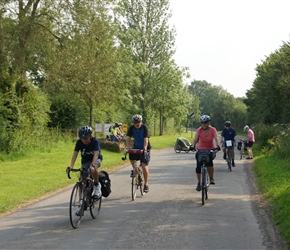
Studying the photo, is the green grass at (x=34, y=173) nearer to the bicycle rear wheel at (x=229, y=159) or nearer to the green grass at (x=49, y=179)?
the green grass at (x=49, y=179)

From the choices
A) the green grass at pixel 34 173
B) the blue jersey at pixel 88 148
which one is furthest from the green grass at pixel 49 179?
the blue jersey at pixel 88 148

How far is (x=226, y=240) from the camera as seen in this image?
24.3 ft

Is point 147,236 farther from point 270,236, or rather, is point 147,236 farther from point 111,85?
point 111,85

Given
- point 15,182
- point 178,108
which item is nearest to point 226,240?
point 15,182

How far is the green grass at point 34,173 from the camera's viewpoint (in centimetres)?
1194

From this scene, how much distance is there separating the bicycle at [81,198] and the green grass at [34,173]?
2.27m

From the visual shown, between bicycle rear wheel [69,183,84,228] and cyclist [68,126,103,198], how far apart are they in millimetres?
475

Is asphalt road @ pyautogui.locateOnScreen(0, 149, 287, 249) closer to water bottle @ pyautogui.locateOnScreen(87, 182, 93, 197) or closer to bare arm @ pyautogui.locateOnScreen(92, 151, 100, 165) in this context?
water bottle @ pyautogui.locateOnScreen(87, 182, 93, 197)

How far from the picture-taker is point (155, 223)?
28.4 ft

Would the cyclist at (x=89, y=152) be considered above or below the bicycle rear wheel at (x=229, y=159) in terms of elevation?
above

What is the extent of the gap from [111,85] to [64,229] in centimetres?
2193

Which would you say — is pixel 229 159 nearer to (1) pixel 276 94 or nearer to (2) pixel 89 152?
(2) pixel 89 152

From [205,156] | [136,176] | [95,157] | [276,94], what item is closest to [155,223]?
[95,157]

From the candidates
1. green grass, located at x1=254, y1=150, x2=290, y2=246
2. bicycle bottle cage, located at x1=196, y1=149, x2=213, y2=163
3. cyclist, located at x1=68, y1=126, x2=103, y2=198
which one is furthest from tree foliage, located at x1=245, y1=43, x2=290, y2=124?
cyclist, located at x1=68, y1=126, x2=103, y2=198
